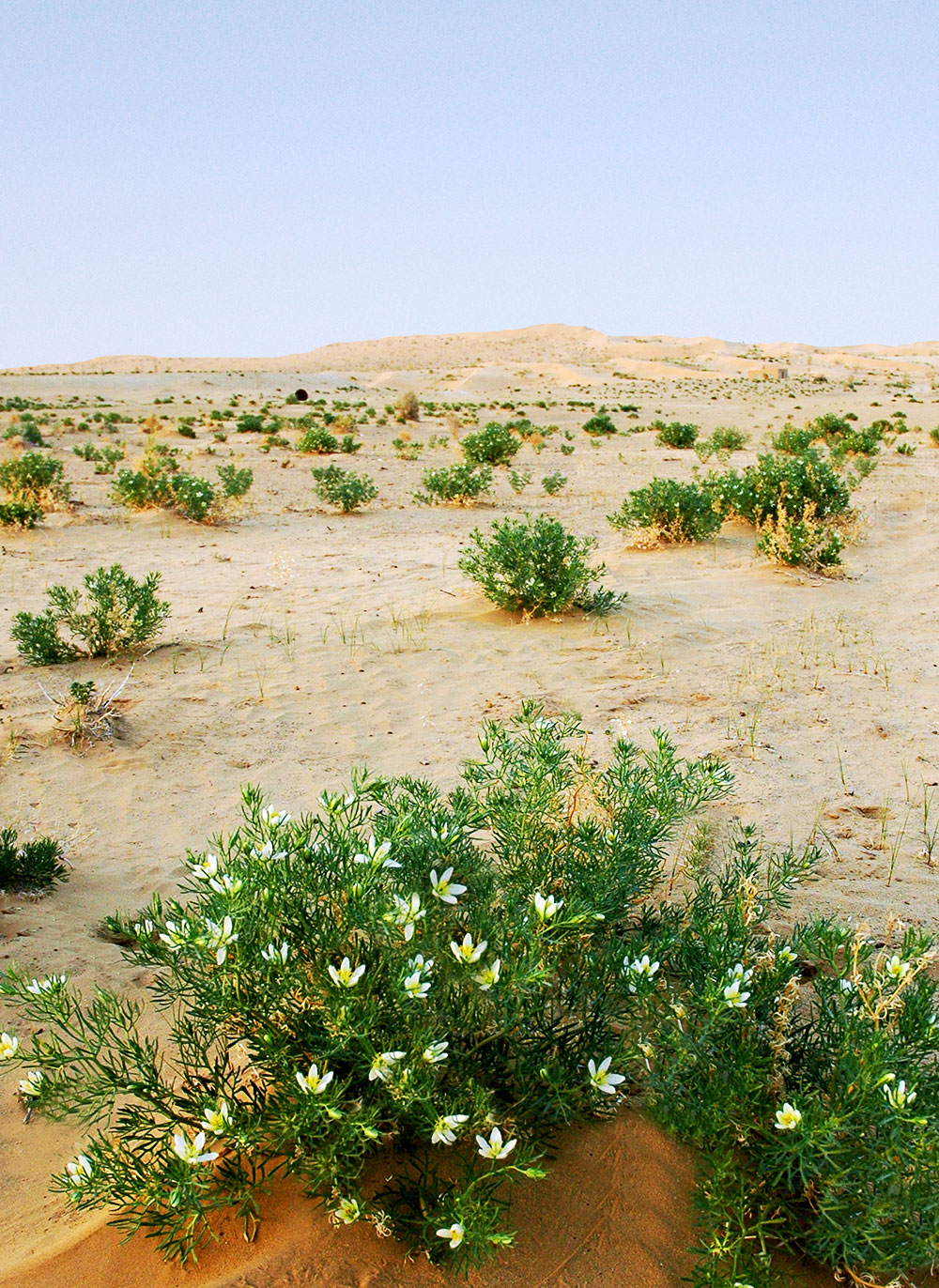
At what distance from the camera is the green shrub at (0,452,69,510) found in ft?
38.1

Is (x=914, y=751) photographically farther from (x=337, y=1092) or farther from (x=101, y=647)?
(x=101, y=647)

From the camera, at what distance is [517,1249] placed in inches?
78.0

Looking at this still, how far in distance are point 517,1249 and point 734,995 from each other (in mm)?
713

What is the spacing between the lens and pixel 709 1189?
6.49 feet

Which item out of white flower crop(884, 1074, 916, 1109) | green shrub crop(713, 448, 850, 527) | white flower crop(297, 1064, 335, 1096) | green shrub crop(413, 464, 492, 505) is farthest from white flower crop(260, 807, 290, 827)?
green shrub crop(413, 464, 492, 505)

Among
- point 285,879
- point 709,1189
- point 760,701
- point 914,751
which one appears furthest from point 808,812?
point 285,879

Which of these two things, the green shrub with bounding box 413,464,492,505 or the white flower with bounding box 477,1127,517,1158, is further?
the green shrub with bounding box 413,464,492,505

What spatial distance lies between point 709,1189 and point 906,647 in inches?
218

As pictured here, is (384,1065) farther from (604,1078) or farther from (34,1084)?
(34,1084)

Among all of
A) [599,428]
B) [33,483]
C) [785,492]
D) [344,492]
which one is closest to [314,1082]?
[785,492]

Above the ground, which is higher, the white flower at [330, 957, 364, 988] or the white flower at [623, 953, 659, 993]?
the white flower at [330, 957, 364, 988]

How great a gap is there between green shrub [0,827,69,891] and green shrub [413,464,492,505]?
381 inches

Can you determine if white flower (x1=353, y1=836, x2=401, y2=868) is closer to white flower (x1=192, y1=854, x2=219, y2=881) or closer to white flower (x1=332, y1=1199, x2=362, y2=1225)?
white flower (x1=192, y1=854, x2=219, y2=881)

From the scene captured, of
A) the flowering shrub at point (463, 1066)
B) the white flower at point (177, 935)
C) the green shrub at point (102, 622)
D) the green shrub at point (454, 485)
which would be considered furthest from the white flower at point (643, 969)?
the green shrub at point (454, 485)
